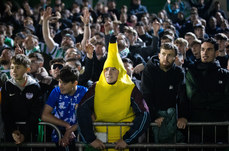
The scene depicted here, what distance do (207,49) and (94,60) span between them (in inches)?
65.3

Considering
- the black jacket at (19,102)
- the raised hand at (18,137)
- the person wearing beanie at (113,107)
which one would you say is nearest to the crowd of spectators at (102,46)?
the black jacket at (19,102)

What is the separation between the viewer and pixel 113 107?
394 centimetres

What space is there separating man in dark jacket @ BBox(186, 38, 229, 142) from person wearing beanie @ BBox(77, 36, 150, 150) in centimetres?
87

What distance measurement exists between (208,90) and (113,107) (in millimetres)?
1297

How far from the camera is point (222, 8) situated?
44.6 ft

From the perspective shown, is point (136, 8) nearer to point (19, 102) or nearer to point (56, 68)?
point (56, 68)

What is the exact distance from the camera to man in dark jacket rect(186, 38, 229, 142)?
437 cm

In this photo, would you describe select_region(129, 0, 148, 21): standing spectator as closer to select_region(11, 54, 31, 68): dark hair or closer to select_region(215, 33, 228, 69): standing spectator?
select_region(215, 33, 228, 69): standing spectator

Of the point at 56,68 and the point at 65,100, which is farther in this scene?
the point at 56,68

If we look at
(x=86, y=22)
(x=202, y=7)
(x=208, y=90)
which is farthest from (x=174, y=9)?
(x=208, y=90)

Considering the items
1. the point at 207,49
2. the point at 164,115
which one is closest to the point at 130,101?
the point at 164,115

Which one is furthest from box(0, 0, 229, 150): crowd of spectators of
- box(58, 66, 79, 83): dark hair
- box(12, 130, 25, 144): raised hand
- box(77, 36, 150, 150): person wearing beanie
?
box(58, 66, 79, 83): dark hair

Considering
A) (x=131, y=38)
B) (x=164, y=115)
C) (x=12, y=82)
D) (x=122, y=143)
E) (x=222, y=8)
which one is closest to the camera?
(x=122, y=143)

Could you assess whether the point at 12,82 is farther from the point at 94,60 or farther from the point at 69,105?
the point at 94,60
